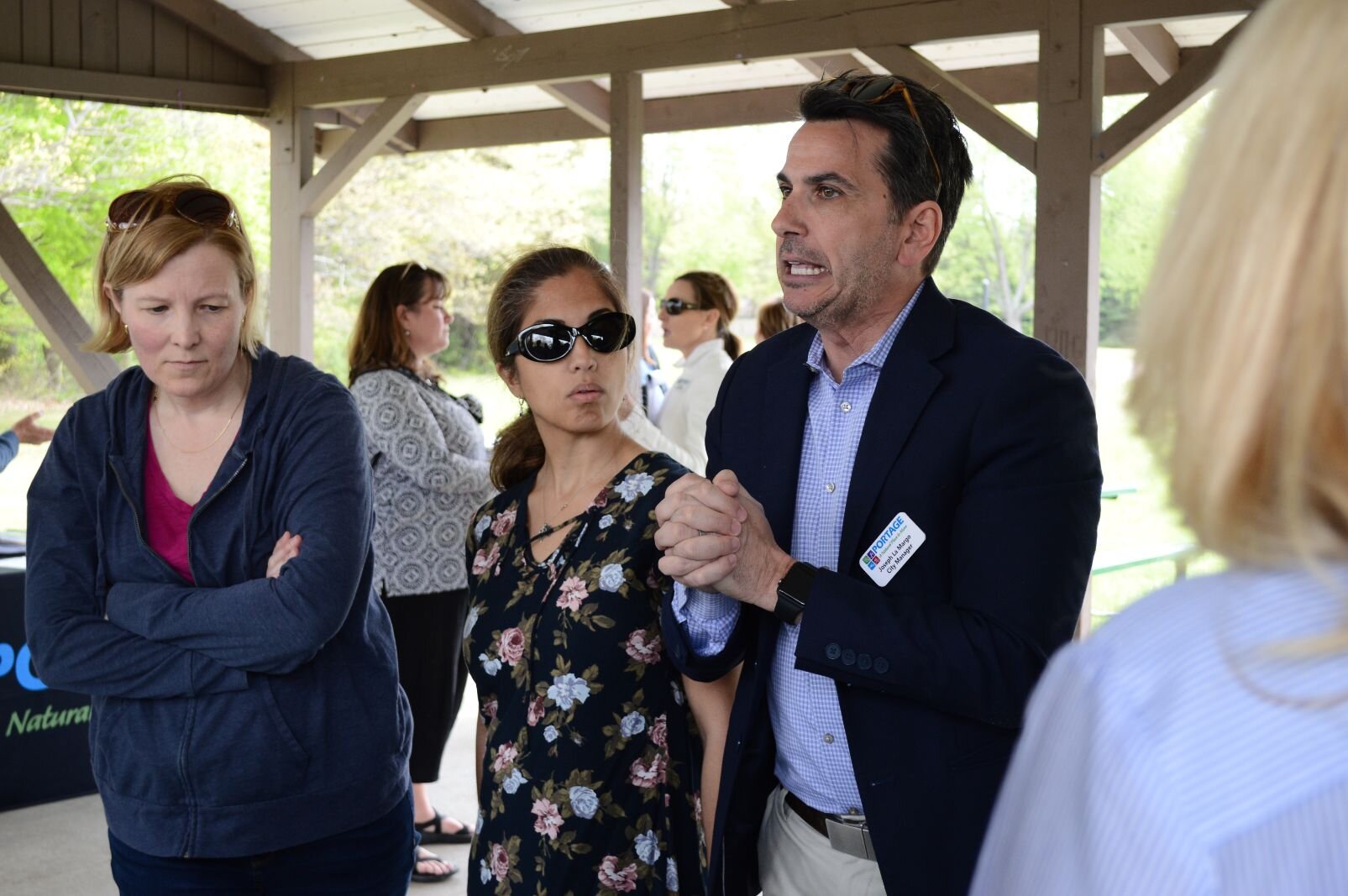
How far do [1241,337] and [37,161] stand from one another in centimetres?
1827

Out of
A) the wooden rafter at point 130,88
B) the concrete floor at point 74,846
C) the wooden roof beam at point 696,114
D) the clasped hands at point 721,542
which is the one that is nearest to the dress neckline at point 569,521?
the clasped hands at point 721,542

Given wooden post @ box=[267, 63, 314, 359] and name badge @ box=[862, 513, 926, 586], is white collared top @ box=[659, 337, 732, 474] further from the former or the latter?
name badge @ box=[862, 513, 926, 586]

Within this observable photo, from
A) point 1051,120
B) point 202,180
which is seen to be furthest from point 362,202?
point 202,180

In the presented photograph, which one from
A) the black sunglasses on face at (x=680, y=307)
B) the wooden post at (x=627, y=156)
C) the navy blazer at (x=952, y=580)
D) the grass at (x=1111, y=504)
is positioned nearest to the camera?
the navy blazer at (x=952, y=580)

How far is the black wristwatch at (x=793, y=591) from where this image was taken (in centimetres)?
158

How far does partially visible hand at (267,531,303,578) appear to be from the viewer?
76.9 inches

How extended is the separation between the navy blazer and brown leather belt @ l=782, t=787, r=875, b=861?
9 cm

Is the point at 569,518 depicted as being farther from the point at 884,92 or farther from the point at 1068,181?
the point at 1068,181

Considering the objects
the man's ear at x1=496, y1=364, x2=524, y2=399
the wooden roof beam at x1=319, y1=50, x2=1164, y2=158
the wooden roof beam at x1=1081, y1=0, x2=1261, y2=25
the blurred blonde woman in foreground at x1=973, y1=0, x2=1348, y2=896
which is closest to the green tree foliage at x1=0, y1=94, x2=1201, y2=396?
the wooden roof beam at x1=319, y1=50, x2=1164, y2=158

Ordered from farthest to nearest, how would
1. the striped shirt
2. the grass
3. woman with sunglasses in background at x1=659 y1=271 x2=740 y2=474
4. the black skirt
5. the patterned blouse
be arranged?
1. the grass
2. woman with sunglasses in background at x1=659 y1=271 x2=740 y2=474
3. the black skirt
4. the patterned blouse
5. the striped shirt

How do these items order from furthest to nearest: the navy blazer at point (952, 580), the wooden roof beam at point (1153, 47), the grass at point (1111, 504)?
the grass at point (1111, 504) < the wooden roof beam at point (1153, 47) < the navy blazer at point (952, 580)

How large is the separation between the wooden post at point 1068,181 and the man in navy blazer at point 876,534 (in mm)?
3163

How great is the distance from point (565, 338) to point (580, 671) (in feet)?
1.90

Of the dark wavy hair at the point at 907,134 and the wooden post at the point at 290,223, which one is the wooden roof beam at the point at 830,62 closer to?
the wooden post at the point at 290,223
